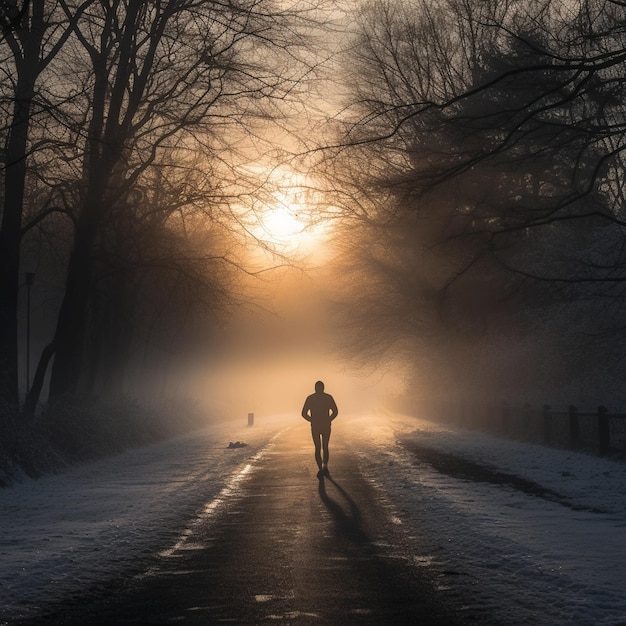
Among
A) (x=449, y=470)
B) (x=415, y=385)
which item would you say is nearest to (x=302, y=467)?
(x=449, y=470)

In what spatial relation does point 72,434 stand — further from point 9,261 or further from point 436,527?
point 436,527

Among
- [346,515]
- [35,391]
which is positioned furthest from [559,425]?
[346,515]

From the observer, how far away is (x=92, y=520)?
1294 cm

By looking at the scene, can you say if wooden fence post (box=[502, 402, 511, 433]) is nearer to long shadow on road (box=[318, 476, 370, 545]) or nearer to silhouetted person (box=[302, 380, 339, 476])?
silhouetted person (box=[302, 380, 339, 476])

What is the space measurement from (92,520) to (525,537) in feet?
18.3

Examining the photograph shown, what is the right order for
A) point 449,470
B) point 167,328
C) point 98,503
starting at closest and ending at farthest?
point 98,503 → point 449,470 → point 167,328

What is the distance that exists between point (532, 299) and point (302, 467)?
35.6ft

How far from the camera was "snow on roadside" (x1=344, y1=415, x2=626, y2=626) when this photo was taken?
752 centimetres

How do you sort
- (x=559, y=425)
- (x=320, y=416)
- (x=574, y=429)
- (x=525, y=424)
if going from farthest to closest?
(x=525, y=424) < (x=559, y=425) < (x=574, y=429) < (x=320, y=416)

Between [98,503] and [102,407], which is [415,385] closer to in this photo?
[102,407]

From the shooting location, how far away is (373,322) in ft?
139

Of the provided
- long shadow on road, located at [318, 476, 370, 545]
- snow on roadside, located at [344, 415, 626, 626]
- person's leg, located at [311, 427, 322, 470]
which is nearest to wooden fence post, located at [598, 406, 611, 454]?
snow on roadside, located at [344, 415, 626, 626]

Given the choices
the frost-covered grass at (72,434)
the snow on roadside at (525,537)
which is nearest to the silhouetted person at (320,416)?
the snow on roadside at (525,537)

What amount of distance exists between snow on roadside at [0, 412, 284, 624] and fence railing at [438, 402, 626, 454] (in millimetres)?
8477
